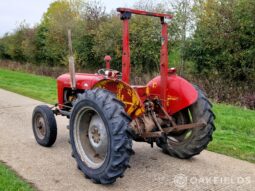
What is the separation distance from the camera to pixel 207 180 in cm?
439

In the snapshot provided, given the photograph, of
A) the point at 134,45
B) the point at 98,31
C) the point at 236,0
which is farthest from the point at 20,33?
the point at 236,0

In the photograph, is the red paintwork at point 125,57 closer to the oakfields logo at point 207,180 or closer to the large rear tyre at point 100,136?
the large rear tyre at point 100,136

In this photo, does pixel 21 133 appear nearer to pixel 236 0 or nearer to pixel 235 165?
pixel 235 165

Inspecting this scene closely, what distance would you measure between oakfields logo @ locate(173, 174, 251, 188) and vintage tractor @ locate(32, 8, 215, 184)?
54cm

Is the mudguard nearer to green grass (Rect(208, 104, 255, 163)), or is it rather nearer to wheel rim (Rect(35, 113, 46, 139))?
green grass (Rect(208, 104, 255, 163))

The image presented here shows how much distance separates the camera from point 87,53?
19.5m

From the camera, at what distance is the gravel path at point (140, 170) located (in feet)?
13.9

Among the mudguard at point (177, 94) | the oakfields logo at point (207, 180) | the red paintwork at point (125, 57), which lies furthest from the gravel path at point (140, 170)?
the red paintwork at point (125, 57)

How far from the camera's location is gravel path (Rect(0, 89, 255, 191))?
4.23 metres

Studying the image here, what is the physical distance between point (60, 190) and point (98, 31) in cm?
1468

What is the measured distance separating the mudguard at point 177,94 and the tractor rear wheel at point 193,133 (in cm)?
16

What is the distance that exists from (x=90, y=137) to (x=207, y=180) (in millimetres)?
1530

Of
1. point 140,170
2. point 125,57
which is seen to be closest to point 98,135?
point 140,170

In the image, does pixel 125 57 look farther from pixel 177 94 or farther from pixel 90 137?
pixel 90 137
